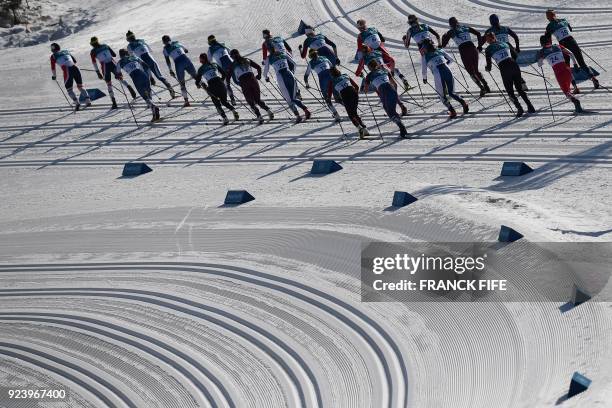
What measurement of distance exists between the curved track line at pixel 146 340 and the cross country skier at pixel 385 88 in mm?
7579

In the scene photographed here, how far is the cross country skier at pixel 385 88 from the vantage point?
68.3 ft

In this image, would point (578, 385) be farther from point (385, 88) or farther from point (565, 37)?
point (565, 37)

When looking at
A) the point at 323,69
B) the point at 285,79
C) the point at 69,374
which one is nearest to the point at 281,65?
the point at 285,79

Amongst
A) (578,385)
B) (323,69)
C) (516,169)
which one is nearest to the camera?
(578,385)

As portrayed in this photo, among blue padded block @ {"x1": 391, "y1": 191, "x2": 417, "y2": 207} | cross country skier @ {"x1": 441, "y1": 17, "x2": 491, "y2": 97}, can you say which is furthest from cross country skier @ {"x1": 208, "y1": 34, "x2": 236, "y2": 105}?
blue padded block @ {"x1": 391, "y1": 191, "x2": 417, "y2": 207}

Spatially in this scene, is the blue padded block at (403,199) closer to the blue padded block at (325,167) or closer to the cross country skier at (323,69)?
the blue padded block at (325,167)

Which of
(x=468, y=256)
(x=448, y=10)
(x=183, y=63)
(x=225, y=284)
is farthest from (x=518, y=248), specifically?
(x=448, y=10)

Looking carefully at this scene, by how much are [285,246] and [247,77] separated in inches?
263

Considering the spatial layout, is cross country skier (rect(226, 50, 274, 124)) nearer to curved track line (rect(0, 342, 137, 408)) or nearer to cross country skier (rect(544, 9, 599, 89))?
cross country skier (rect(544, 9, 599, 89))

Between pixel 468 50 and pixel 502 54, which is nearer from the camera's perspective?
pixel 502 54

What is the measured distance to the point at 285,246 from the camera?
672 inches

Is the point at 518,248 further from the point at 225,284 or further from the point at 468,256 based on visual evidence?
the point at 225,284

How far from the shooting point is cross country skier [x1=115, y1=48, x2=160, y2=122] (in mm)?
24469

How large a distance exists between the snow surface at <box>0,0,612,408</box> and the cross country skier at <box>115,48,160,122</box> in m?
0.66
